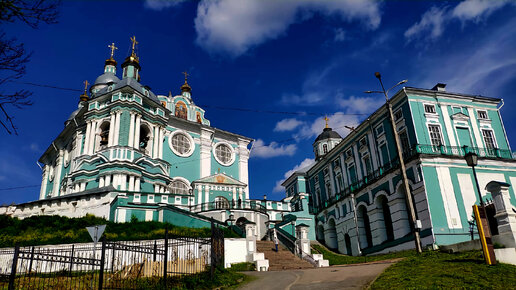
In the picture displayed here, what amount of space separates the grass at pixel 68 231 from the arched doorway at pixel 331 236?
15.4 m

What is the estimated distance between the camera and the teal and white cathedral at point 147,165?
28.0 metres

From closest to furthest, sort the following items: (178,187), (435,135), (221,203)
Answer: (435,135), (221,203), (178,187)

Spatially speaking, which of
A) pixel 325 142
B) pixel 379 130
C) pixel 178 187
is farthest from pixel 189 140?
pixel 379 130

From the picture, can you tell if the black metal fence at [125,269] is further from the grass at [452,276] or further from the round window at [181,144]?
the round window at [181,144]

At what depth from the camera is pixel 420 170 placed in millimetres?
24031

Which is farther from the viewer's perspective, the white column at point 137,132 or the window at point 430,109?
the white column at point 137,132

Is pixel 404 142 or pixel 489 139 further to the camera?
pixel 489 139

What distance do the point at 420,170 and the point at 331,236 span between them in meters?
13.4

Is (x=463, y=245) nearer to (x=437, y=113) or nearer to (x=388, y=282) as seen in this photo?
(x=388, y=282)

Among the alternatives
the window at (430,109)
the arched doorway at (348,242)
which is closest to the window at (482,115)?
the window at (430,109)

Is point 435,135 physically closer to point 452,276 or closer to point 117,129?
point 452,276

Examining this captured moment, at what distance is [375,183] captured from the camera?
29031 mm

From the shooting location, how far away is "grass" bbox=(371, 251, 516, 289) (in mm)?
8797

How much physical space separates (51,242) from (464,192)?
23.6 metres
